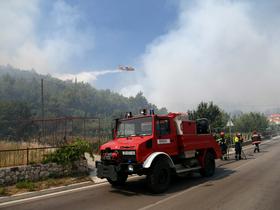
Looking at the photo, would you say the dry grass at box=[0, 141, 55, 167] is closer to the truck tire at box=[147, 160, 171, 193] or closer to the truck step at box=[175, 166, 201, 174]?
the truck tire at box=[147, 160, 171, 193]

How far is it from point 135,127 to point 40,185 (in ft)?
13.2

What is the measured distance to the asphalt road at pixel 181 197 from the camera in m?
7.36

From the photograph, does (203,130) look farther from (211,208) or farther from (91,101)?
(91,101)

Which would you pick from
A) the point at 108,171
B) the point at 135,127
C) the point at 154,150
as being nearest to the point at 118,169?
the point at 108,171

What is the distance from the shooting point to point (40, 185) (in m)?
10.5

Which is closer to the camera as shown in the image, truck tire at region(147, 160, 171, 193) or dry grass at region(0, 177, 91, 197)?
truck tire at region(147, 160, 171, 193)

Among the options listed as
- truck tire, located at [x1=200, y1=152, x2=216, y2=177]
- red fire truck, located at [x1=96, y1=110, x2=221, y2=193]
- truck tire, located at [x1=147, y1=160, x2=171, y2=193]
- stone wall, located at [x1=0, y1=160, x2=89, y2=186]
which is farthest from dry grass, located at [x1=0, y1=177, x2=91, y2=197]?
truck tire, located at [x1=200, y1=152, x2=216, y2=177]

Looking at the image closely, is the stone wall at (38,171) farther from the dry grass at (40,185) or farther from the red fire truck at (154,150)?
the red fire truck at (154,150)

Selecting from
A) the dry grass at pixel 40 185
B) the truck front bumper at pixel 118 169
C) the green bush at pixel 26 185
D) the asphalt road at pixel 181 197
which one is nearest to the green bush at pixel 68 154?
the dry grass at pixel 40 185

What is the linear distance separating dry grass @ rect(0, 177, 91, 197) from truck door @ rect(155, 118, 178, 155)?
388cm

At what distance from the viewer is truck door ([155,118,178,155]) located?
31.8ft

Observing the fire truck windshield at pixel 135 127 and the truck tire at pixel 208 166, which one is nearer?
the fire truck windshield at pixel 135 127

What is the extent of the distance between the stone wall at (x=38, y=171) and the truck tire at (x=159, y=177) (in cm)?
451

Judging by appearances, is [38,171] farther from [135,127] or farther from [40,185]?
[135,127]
